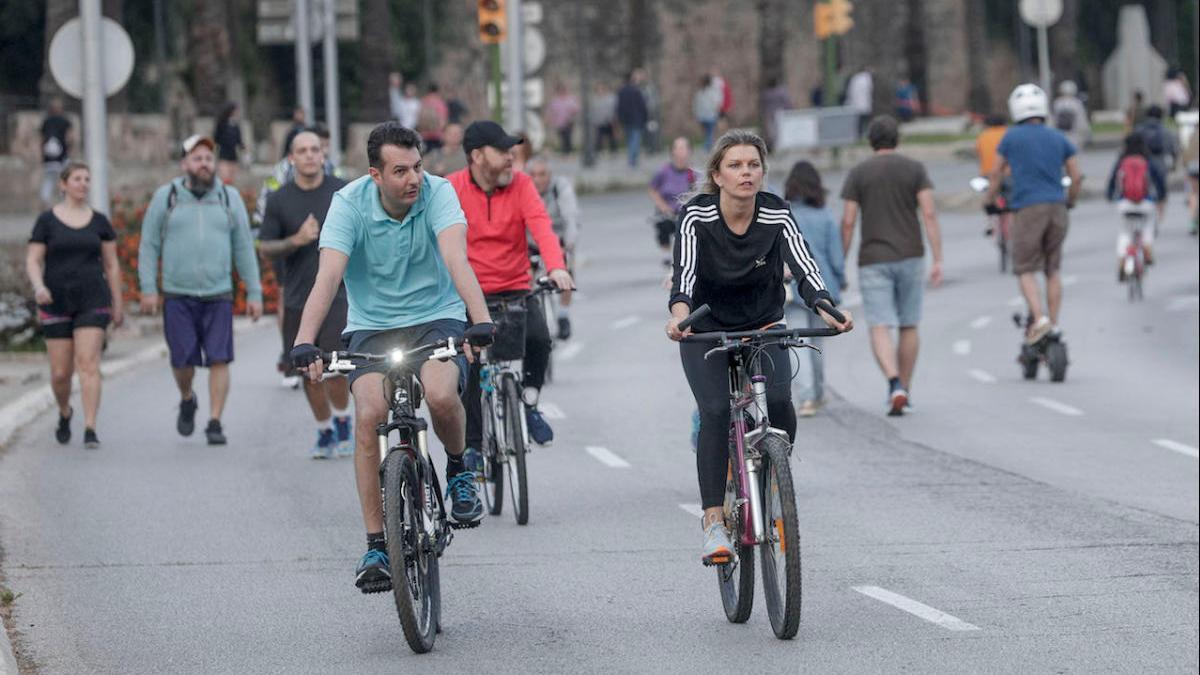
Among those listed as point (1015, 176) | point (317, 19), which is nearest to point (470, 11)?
point (317, 19)

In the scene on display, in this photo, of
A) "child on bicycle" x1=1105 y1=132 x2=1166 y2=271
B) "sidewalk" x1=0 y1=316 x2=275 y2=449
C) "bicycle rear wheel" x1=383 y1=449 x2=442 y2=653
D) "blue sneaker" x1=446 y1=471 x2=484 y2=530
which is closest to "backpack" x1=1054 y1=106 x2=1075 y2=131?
"child on bicycle" x1=1105 y1=132 x2=1166 y2=271

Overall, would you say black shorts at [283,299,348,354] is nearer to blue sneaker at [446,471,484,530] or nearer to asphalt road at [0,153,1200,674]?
asphalt road at [0,153,1200,674]

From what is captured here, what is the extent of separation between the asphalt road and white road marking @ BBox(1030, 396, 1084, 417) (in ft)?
0.12

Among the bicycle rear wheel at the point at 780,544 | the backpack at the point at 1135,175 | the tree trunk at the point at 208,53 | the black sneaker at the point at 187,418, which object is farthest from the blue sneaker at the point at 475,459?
the tree trunk at the point at 208,53

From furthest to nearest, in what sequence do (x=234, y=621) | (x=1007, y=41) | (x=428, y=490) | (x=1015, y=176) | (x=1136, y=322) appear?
(x=1007, y=41)
(x=1136, y=322)
(x=1015, y=176)
(x=234, y=621)
(x=428, y=490)

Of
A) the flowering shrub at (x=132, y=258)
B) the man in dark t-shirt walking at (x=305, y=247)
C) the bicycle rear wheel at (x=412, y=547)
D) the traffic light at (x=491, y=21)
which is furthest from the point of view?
the traffic light at (x=491, y=21)

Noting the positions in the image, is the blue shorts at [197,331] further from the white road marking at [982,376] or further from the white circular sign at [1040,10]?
the white circular sign at [1040,10]

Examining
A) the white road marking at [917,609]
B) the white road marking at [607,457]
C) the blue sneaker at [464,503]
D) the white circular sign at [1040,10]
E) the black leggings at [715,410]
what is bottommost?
the white road marking at [917,609]

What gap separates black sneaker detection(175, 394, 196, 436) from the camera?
14.3 meters

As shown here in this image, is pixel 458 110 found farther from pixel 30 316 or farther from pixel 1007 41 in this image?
pixel 30 316

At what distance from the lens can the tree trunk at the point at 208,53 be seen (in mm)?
38906

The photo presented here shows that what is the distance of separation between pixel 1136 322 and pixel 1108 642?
1411cm

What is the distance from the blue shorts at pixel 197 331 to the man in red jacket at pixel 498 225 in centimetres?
329

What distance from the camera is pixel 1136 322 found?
21.8 meters
